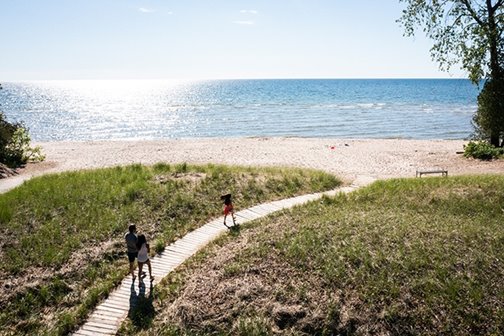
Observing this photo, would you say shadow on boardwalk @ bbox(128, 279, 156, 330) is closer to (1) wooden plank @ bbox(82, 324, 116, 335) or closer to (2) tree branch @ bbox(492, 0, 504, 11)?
(1) wooden plank @ bbox(82, 324, 116, 335)

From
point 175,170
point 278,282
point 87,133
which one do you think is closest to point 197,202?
point 175,170

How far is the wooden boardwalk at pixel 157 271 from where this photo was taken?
11.5 metres

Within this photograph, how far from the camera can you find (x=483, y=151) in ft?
115

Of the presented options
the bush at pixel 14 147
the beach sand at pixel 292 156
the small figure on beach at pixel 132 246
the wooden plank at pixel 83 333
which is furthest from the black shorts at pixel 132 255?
the bush at pixel 14 147

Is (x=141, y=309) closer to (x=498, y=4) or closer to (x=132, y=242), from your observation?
(x=132, y=242)

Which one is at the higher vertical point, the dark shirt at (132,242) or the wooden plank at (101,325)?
the dark shirt at (132,242)

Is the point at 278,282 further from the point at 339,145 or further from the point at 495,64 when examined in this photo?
the point at 339,145

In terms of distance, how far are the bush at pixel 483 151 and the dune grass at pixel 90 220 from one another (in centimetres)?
1732

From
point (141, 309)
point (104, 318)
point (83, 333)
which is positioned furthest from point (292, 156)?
point (83, 333)

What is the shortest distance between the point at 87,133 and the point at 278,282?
70803 millimetres

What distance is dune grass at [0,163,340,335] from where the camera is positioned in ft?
42.1

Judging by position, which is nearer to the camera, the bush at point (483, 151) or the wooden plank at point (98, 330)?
the wooden plank at point (98, 330)

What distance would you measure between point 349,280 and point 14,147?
3667cm

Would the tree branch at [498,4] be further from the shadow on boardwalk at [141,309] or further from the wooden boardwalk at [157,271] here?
the shadow on boardwalk at [141,309]
